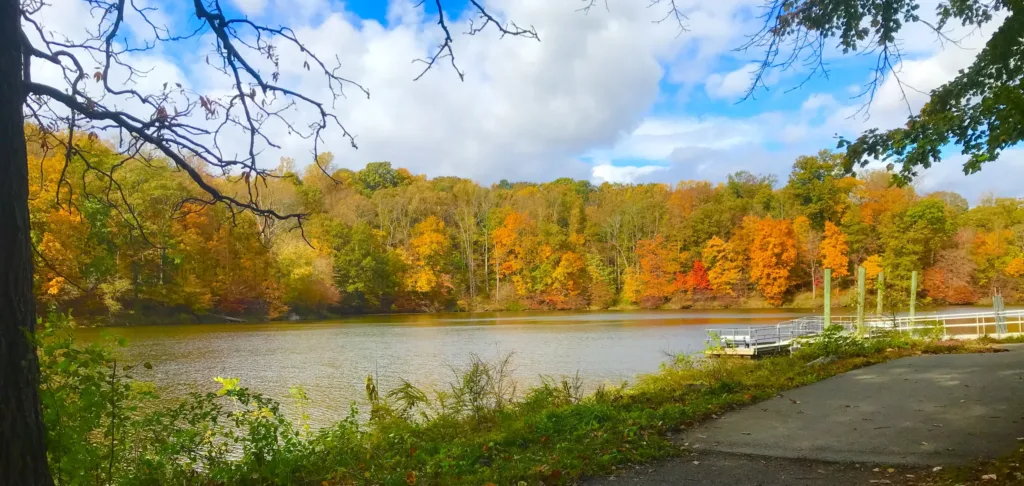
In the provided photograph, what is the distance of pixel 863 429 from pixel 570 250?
55.4 m

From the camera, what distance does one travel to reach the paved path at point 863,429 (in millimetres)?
4633

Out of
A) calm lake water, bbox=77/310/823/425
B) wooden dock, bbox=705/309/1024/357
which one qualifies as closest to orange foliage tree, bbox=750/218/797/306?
calm lake water, bbox=77/310/823/425

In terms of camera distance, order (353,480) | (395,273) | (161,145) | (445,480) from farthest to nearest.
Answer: (395,273) → (353,480) → (445,480) → (161,145)

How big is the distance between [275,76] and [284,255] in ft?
150

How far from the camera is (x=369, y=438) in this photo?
6973mm

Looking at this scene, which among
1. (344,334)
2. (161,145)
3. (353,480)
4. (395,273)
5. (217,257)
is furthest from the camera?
(395,273)

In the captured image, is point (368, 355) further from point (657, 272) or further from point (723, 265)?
point (657, 272)

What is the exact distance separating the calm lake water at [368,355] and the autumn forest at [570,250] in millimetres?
9318

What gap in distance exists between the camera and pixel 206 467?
19.9ft

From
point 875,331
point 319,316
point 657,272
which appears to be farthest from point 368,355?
point 657,272

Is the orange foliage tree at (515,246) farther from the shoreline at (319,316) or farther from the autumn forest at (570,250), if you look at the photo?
the shoreline at (319,316)

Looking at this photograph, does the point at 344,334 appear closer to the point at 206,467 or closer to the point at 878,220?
the point at 206,467

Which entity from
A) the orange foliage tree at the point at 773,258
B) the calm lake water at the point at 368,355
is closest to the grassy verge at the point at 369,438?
the calm lake water at the point at 368,355

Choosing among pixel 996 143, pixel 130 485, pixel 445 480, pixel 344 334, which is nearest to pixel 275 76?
pixel 445 480
